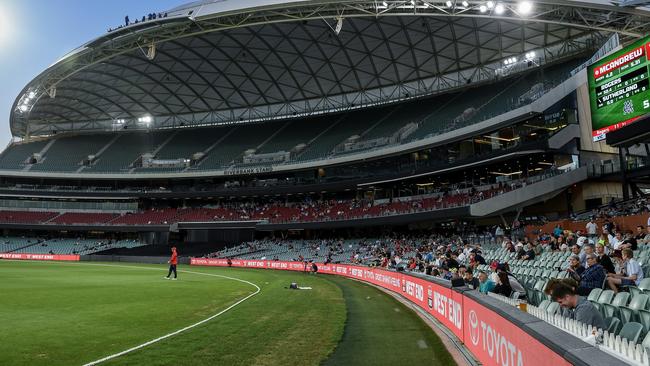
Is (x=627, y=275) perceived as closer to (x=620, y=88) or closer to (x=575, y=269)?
(x=575, y=269)

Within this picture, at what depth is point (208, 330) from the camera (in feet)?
40.4

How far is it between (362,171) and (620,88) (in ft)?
119

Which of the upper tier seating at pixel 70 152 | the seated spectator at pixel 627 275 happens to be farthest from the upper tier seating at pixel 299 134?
the seated spectator at pixel 627 275

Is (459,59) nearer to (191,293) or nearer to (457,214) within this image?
(457,214)

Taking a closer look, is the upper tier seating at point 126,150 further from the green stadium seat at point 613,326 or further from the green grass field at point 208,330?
the green stadium seat at point 613,326

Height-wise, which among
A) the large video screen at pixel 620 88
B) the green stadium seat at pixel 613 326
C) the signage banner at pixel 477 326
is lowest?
the signage banner at pixel 477 326

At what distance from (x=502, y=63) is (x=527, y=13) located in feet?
72.7

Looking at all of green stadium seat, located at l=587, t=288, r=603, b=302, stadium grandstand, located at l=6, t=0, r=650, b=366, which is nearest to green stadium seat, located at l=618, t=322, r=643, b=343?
stadium grandstand, located at l=6, t=0, r=650, b=366

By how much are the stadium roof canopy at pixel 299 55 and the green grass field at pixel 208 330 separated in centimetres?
2471

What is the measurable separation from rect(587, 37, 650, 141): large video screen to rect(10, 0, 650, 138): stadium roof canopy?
373cm

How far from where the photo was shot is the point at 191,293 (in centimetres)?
2112

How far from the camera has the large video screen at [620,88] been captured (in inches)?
1053

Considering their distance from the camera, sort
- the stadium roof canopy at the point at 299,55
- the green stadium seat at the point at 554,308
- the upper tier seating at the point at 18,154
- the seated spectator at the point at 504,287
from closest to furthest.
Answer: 1. the green stadium seat at the point at 554,308
2. the seated spectator at the point at 504,287
3. the stadium roof canopy at the point at 299,55
4. the upper tier seating at the point at 18,154

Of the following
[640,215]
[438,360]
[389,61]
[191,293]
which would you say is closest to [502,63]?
[389,61]
